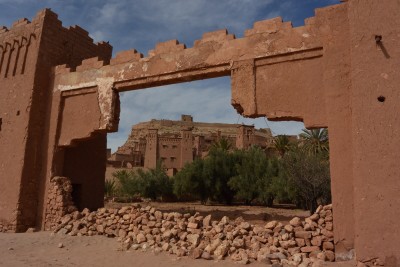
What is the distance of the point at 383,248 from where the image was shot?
532 cm

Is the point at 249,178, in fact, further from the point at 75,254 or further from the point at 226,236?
the point at 75,254

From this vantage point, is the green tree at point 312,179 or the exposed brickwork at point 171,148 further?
the exposed brickwork at point 171,148

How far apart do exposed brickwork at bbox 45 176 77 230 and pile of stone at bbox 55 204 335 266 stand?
1056mm

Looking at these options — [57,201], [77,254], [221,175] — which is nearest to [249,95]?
[77,254]

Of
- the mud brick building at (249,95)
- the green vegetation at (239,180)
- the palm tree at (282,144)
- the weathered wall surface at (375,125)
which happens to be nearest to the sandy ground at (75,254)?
the mud brick building at (249,95)

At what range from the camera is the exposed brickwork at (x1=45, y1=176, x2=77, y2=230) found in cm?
972

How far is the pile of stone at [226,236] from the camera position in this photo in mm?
6312

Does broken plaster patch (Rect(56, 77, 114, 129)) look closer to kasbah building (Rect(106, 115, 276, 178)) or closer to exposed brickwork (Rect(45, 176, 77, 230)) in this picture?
exposed brickwork (Rect(45, 176, 77, 230))

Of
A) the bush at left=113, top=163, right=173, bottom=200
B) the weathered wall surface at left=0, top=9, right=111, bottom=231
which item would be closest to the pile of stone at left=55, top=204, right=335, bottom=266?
the weathered wall surface at left=0, top=9, right=111, bottom=231

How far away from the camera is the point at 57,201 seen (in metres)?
9.81

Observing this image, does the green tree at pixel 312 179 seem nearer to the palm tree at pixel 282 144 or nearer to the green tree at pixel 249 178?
the green tree at pixel 249 178

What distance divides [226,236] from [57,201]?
5.20 meters

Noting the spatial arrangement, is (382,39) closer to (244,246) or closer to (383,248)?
(383,248)

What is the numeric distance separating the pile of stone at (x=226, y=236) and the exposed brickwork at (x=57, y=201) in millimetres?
1056
